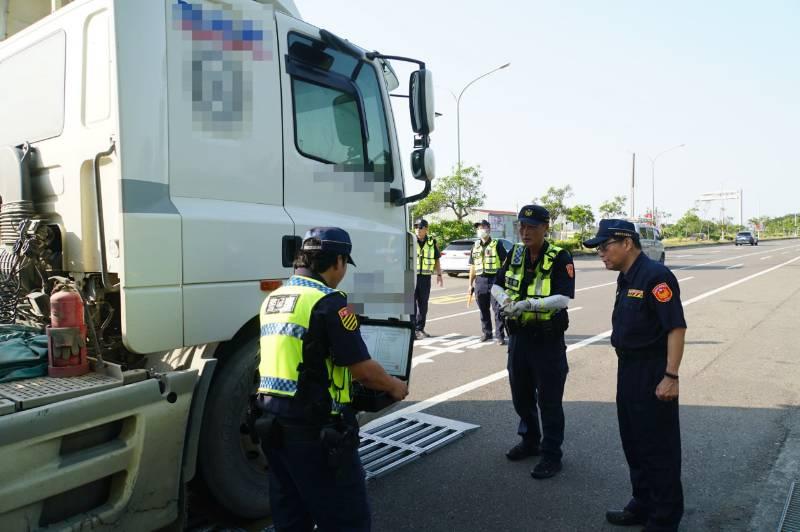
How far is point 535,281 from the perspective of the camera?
405 cm

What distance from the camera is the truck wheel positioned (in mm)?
2902

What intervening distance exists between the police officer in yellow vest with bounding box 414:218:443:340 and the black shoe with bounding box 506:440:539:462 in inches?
181

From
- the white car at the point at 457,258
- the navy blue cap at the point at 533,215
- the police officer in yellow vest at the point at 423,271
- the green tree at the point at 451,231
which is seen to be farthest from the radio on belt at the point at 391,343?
the green tree at the point at 451,231

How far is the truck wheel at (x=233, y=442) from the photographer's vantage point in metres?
2.90

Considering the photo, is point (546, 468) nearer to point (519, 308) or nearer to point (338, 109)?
point (519, 308)

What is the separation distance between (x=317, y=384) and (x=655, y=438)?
1.95 meters

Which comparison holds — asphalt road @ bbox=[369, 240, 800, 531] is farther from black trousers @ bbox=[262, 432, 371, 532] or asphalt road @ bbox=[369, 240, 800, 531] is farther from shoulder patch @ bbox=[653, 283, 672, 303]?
shoulder patch @ bbox=[653, 283, 672, 303]

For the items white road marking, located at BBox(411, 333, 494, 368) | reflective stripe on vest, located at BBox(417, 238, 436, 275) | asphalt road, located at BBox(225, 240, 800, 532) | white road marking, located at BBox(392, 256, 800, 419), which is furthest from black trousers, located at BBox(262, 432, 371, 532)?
reflective stripe on vest, located at BBox(417, 238, 436, 275)

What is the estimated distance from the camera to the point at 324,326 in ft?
6.98

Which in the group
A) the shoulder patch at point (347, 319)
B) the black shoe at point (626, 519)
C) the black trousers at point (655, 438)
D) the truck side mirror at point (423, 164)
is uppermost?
the truck side mirror at point (423, 164)

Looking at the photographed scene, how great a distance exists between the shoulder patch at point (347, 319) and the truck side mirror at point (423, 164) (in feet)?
5.88

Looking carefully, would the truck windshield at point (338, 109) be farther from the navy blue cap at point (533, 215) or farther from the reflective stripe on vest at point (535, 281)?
the reflective stripe on vest at point (535, 281)

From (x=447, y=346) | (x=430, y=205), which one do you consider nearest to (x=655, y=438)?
(x=447, y=346)

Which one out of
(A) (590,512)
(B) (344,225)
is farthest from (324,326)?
(A) (590,512)
